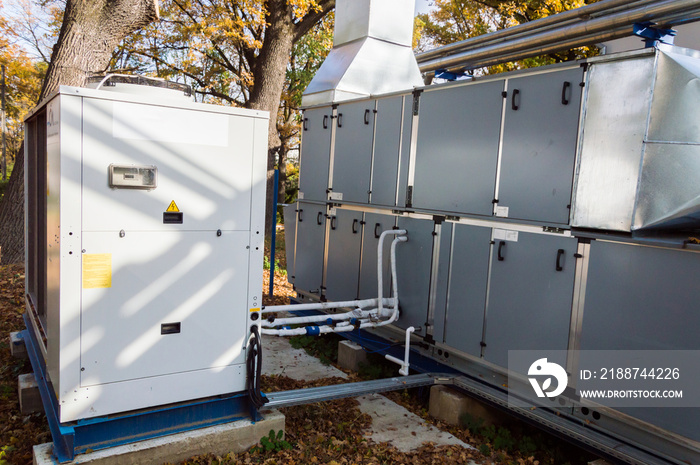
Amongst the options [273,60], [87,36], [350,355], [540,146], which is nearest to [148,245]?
[540,146]

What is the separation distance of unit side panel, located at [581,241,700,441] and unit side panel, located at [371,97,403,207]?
229 cm

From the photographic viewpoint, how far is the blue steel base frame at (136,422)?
10.1 ft

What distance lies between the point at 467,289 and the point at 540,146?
1.36 metres

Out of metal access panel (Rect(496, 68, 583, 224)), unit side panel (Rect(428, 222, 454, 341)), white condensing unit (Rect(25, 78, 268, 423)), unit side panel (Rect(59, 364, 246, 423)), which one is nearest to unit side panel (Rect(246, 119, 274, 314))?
white condensing unit (Rect(25, 78, 268, 423))

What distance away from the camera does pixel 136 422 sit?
330 centimetres

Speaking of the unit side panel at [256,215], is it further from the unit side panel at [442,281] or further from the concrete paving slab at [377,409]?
the unit side panel at [442,281]

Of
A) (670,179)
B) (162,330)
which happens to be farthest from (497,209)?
(162,330)

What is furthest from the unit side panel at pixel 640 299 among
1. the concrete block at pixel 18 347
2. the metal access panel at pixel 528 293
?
the concrete block at pixel 18 347

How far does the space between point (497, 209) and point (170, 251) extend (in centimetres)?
256

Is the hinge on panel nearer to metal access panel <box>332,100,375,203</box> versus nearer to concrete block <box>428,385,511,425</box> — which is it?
concrete block <box>428,385,511,425</box>

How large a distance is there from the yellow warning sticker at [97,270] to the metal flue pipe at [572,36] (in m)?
4.40

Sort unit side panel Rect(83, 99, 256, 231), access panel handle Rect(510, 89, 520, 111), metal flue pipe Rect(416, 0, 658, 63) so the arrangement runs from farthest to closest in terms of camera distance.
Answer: metal flue pipe Rect(416, 0, 658, 63), access panel handle Rect(510, 89, 520, 111), unit side panel Rect(83, 99, 256, 231)

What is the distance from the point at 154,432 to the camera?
336cm

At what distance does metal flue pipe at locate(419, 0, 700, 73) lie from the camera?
13.0 feet
